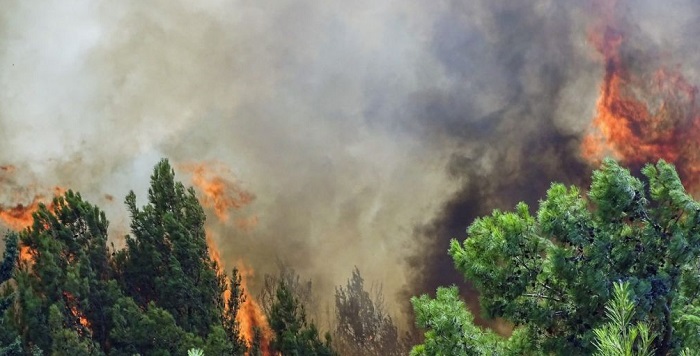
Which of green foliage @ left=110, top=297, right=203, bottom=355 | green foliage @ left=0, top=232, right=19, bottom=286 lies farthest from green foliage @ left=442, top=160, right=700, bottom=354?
green foliage @ left=0, top=232, right=19, bottom=286

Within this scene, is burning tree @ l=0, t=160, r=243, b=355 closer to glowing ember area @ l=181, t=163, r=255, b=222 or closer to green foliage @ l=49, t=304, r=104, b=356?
green foliage @ l=49, t=304, r=104, b=356

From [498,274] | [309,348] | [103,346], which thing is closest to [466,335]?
[498,274]

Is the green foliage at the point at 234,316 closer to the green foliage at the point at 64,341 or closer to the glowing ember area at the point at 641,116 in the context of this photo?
the green foliage at the point at 64,341

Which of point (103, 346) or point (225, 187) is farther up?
point (225, 187)

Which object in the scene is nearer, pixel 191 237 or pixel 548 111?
pixel 191 237

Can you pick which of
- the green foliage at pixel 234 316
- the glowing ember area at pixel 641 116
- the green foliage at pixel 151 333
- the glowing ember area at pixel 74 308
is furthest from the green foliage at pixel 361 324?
the glowing ember area at pixel 641 116

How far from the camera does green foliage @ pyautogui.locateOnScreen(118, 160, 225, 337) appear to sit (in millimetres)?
18812

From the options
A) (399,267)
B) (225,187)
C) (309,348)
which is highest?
(225,187)

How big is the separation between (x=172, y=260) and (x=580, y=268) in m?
11.3

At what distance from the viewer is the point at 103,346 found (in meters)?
18.1

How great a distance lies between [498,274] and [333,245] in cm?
933

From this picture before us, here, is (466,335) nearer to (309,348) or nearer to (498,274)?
(498,274)

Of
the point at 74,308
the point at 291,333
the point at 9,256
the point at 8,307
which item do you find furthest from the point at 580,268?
the point at 8,307

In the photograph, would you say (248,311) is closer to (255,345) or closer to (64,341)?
(255,345)
